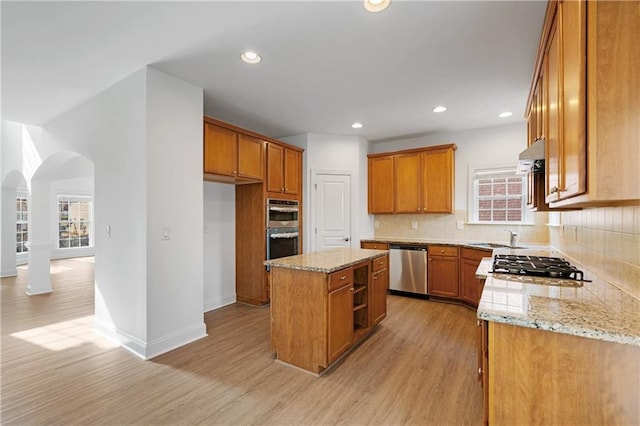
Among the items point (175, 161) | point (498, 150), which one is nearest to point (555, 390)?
point (175, 161)

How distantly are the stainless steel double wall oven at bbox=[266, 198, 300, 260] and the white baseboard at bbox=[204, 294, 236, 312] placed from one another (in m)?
0.91

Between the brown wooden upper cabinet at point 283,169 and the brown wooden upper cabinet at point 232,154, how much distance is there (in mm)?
185

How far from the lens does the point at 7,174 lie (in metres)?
5.41

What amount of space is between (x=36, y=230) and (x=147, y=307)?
152 inches

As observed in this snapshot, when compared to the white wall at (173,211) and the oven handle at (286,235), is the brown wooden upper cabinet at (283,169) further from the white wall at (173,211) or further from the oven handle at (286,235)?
the white wall at (173,211)

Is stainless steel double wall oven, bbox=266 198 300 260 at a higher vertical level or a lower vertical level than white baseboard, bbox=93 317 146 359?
higher

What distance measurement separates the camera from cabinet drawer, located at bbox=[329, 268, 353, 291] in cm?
241

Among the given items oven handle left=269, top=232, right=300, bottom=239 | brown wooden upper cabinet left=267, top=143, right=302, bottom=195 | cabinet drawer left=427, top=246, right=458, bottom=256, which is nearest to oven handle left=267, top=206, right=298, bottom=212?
brown wooden upper cabinet left=267, top=143, right=302, bottom=195

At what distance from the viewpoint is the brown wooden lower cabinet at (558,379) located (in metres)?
1.06

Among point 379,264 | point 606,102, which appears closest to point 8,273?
point 379,264

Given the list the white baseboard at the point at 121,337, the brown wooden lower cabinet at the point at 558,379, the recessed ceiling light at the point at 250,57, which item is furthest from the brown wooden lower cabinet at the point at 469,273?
the white baseboard at the point at 121,337

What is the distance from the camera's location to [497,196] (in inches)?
179

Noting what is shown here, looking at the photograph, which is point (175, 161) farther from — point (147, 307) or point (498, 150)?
point (498, 150)

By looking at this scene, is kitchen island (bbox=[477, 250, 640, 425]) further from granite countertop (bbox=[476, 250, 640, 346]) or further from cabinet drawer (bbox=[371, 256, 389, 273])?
cabinet drawer (bbox=[371, 256, 389, 273])
